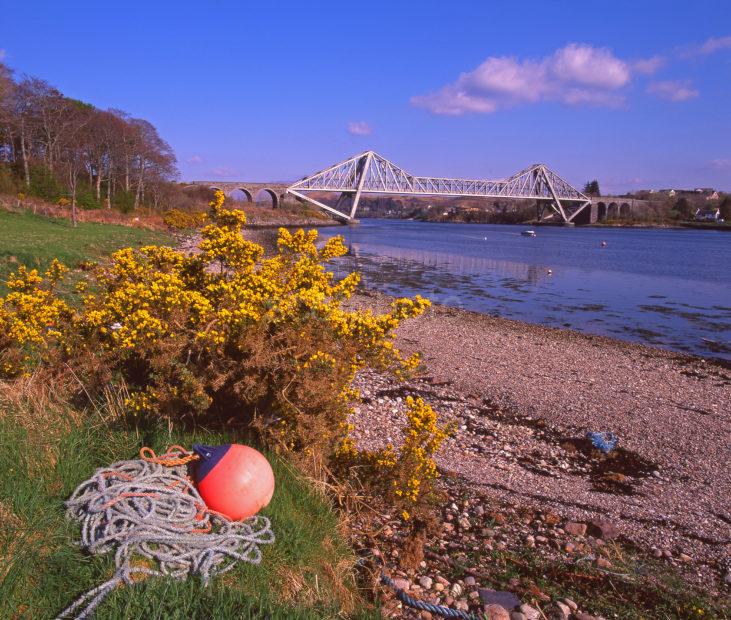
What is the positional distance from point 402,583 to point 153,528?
2.16 m

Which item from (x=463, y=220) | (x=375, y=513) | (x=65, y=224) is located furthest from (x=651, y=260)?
(x=463, y=220)

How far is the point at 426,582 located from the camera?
15.6 ft

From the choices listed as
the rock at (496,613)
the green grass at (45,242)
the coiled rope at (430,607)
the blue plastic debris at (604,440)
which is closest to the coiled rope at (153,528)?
the coiled rope at (430,607)

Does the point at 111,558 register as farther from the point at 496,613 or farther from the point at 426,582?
the point at 496,613

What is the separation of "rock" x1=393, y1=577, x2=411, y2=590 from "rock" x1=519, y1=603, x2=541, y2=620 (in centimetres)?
90

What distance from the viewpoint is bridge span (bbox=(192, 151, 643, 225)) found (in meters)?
113

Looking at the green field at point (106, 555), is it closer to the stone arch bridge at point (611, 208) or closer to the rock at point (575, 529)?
the rock at point (575, 529)

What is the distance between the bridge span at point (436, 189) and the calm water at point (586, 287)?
60.5 m

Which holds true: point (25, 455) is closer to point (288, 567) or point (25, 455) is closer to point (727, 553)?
point (288, 567)

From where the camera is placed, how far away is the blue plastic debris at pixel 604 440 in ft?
28.5

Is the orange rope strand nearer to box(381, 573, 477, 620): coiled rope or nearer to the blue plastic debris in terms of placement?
box(381, 573, 477, 620): coiled rope

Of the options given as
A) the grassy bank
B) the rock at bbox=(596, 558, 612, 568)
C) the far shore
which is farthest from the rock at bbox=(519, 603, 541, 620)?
the far shore

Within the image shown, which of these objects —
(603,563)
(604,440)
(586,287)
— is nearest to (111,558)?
(603,563)

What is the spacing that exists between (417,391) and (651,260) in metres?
46.4
